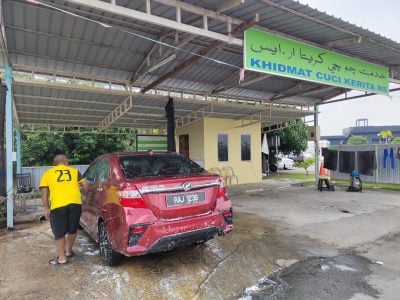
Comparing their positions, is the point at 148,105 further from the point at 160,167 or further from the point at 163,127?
the point at 160,167

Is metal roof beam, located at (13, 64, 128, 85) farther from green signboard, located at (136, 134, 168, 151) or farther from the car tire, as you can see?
the car tire

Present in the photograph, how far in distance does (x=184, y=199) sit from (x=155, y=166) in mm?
843

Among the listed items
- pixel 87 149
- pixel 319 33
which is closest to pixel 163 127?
pixel 87 149

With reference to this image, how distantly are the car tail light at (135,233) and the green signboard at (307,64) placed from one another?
13.0ft

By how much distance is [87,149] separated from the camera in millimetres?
20656

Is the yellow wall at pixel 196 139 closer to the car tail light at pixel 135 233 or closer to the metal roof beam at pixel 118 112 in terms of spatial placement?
the metal roof beam at pixel 118 112

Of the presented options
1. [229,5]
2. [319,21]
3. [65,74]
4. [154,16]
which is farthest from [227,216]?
[65,74]

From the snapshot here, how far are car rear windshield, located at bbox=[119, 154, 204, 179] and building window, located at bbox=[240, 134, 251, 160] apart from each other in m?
10.4

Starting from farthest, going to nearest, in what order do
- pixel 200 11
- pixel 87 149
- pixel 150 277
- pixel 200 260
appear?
pixel 87 149 → pixel 200 11 → pixel 200 260 → pixel 150 277

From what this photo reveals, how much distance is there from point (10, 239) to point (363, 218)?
7.42m

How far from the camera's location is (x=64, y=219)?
460 cm

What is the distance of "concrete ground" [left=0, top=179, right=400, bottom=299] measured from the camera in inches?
147

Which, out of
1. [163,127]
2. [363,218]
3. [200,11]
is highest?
[200,11]

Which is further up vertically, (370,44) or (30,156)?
(370,44)
